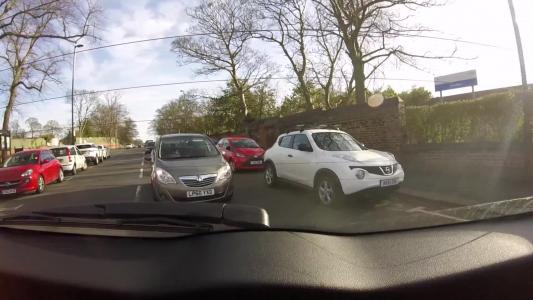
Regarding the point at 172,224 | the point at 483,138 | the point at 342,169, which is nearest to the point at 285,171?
the point at 342,169

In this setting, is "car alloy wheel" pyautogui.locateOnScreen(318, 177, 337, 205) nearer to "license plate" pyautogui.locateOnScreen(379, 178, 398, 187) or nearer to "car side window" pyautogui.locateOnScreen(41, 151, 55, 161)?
"license plate" pyautogui.locateOnScreen(379, 178, 398, 187)

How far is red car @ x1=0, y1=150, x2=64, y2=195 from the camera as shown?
12.3 m

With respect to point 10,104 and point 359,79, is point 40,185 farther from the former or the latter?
point 10,104

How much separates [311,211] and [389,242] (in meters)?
5.68

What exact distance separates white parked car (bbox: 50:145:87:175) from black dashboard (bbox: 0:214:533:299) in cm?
1960

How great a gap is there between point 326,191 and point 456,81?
3254cm

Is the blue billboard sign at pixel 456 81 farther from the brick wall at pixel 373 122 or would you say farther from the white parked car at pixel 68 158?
the white parked car at pixel 68 158

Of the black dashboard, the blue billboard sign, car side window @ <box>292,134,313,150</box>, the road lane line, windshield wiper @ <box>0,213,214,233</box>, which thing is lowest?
the road lane line

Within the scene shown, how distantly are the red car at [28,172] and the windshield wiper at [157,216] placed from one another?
11.3 metres

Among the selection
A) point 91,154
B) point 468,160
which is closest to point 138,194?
point 468,160

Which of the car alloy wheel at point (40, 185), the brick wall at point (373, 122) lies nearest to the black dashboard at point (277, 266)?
the car alloy wheel at point (40, 185)

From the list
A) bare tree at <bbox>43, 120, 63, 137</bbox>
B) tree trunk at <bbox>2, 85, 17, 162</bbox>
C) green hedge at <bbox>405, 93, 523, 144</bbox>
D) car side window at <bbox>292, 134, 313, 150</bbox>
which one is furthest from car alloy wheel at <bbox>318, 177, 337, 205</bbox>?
bare tree at <bbox>43, 120, 63, 137</bbox>

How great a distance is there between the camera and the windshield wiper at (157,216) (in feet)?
6.84

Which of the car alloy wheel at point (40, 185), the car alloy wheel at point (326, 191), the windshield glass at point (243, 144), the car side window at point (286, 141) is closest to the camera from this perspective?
the car alloy wheel at point (326, 191)
